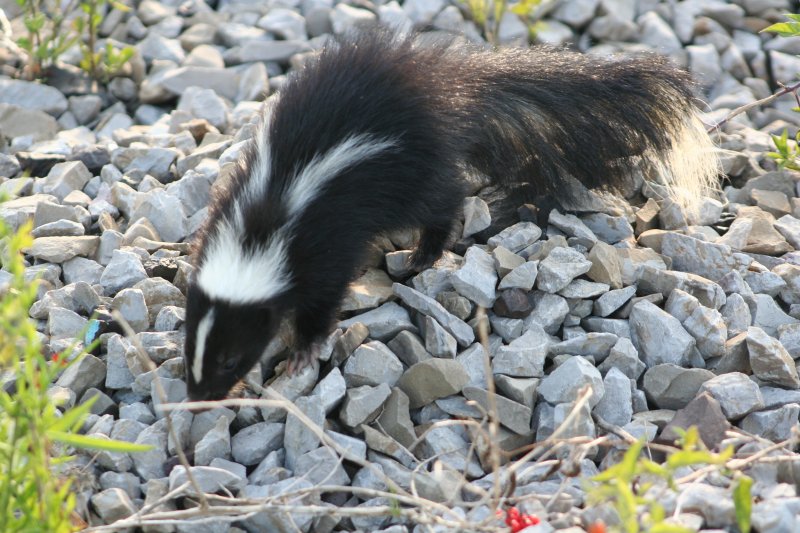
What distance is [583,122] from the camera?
202 inches

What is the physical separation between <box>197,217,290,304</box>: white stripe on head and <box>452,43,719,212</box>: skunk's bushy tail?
1.21 m

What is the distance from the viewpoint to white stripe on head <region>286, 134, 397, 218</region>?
180 inches

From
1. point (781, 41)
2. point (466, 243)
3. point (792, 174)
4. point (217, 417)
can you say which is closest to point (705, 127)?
point (792, 174)

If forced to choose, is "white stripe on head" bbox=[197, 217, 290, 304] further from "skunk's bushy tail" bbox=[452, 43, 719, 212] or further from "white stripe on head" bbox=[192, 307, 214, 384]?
"skunk's bushy tail" bbox=[452, 43, 719, 212]

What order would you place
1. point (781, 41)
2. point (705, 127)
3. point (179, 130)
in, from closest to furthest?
point (705, 127) < point (179, 130) < point (781, 41)

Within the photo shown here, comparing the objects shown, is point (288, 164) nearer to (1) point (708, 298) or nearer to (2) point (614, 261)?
(2) point (614, 261)

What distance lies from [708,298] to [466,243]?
129cm

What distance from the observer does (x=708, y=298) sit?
4.64 metres

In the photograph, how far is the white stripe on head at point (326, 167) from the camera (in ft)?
15.0

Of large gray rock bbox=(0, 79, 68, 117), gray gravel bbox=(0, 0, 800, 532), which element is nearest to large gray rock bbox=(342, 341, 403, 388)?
gray gravel bbox=(0, 0, 800, 532)

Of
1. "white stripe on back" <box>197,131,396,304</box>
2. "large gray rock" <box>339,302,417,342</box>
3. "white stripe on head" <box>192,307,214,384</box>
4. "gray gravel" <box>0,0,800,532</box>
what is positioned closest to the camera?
"gray gravel" <box>0,0,800,532</box>

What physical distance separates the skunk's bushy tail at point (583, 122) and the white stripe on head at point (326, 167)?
598 millimetres

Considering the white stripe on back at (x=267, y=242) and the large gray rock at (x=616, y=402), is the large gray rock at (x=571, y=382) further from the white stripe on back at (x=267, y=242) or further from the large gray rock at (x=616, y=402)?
the white stripe on back at (x=267, y=242)

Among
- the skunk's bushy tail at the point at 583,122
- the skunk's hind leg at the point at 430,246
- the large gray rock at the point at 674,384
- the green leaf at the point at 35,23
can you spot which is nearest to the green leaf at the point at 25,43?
the green leaf at the point at 35,23
